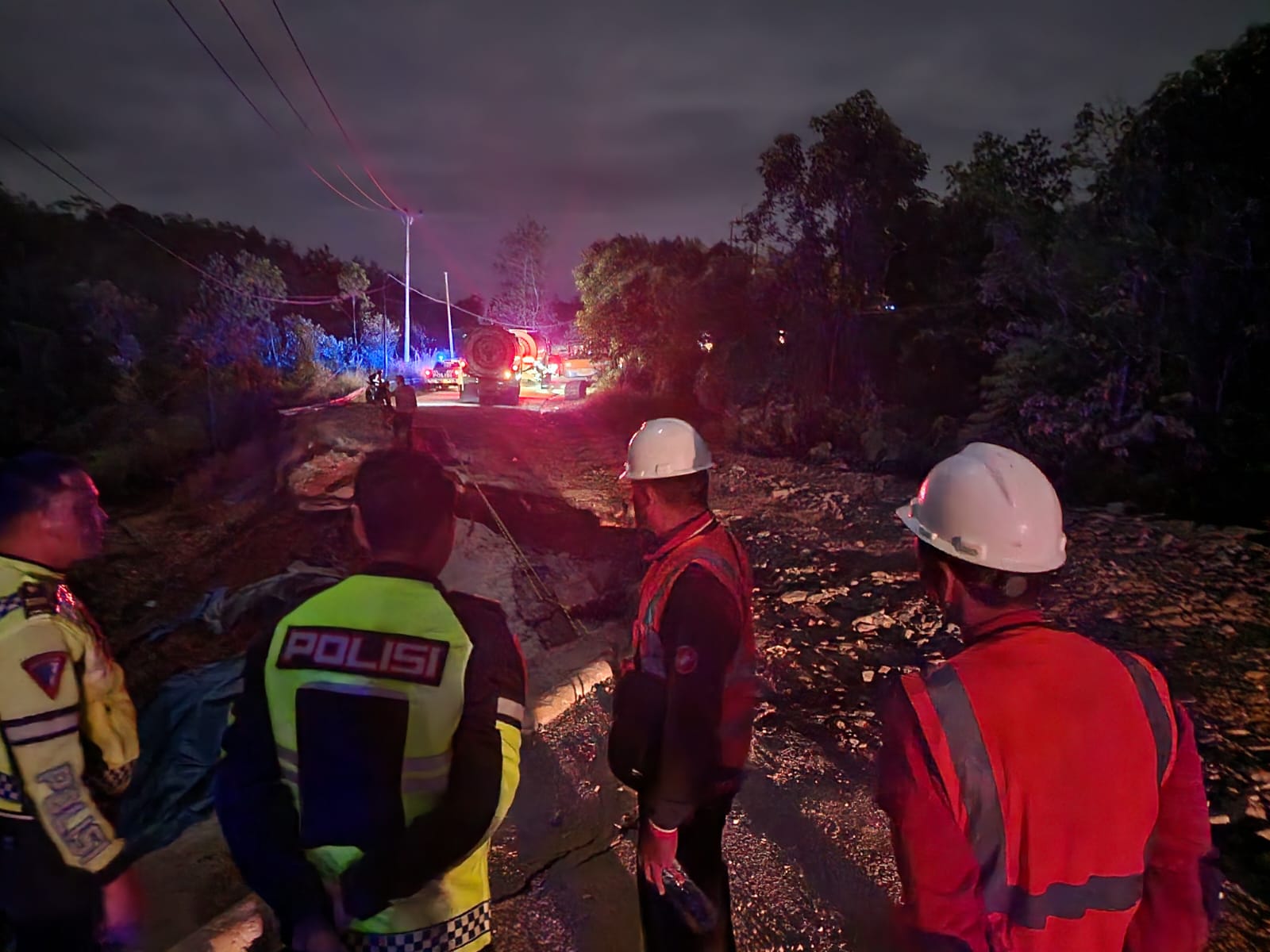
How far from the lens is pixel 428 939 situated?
4.74 ft

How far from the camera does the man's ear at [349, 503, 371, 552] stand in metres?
1.46

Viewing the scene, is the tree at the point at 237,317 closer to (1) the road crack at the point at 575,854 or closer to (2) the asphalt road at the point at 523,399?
(2) the asphalt road at the point at 523,399

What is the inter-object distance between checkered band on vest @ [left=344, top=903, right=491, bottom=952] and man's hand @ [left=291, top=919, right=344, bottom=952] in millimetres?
76

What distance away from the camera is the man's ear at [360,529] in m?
1.46

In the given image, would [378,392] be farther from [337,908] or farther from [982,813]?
[982,813]

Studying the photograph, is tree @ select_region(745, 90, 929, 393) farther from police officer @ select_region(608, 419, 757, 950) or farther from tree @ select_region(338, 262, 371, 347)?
tree @ select_region(338, 262, 371, 347)

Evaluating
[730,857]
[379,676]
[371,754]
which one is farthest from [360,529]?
[730,857]

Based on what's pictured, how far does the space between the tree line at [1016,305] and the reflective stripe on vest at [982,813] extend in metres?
10.1

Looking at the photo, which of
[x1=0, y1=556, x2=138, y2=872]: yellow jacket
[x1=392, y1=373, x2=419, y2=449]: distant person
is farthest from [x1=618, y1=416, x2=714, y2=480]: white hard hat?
[x1=392, y1=373, x2=419, y2=449]: distant person

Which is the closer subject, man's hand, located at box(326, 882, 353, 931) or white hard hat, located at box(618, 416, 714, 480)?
man's hand, located at box(326, 882, 353, 931)

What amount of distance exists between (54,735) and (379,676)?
0.95 m

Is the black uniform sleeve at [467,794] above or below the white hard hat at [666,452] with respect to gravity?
below

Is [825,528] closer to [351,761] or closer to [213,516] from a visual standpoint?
[351,761]

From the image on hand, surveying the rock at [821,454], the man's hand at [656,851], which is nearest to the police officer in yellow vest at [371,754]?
the man's hand at [656,851]
